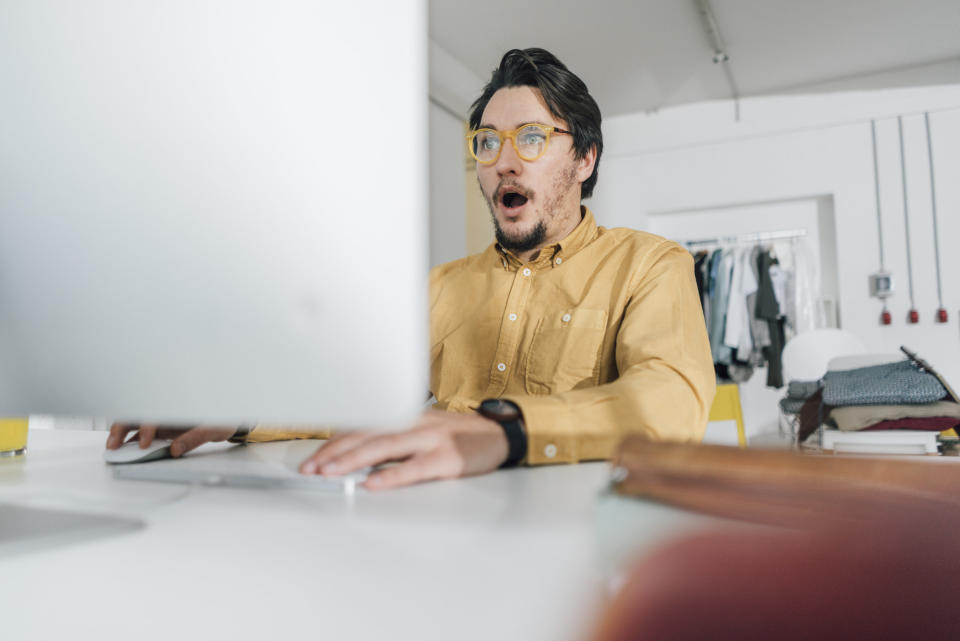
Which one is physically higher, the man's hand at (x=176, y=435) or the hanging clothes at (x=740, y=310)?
the hanging clothes at (x=740, y=310)

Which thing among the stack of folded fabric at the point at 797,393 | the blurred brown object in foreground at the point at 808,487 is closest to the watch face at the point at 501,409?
the blurred brown object in foreground at the point at 808,487

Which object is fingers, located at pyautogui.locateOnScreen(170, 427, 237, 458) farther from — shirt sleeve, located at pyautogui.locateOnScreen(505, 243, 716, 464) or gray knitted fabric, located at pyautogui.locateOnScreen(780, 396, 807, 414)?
gray knitted fabric, located at pyautogui.locateOnScreen(780, 396, 807, 414)

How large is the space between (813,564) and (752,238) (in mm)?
4447

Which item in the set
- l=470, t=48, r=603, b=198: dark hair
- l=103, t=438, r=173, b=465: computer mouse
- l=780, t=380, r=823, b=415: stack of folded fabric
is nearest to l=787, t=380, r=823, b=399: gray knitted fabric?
l=780, t=380, r=823, b=415: stack of folded fabric

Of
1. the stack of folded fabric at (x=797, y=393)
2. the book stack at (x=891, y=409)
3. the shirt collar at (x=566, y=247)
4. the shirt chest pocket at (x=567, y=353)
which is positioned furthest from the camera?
the stack of folded fabric at (x=797, y=393)

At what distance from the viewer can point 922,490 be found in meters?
0.24

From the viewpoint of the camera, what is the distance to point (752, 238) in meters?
4.29

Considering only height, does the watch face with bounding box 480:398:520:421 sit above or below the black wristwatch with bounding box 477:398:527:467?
above

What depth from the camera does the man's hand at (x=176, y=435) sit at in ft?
2.02

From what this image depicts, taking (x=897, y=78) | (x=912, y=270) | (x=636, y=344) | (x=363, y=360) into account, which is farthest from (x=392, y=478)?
(x=897, y=78)

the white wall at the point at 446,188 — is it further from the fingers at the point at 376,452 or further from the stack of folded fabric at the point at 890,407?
the fingers at the point at 376,452

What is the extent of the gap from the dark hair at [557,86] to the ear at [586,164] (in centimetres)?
1

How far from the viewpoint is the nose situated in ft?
4.33

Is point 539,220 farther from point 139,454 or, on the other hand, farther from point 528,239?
point 139,454
